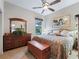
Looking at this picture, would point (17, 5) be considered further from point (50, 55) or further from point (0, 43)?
point (50, 55)

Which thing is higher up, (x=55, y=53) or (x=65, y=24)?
(x=65, y=24)

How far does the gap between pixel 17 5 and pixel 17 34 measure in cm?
220

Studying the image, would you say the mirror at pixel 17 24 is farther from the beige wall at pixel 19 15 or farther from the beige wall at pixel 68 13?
the beige wall at pixel 68 13

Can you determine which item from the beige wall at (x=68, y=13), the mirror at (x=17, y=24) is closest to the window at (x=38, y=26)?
the beige wall at (x=68, y=13)

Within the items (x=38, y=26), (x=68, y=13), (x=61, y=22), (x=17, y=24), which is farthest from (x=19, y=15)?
(x=68, y=13)

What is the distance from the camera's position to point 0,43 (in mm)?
4770

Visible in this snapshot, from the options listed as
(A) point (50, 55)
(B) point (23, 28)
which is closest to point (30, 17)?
(B) point (23, 28)

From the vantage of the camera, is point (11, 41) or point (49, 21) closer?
point (11, 41)

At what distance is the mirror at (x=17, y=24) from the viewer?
21.7 feet

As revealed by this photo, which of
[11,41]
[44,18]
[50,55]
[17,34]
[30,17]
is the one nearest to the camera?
[50,55]

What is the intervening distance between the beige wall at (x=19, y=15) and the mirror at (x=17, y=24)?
11.3 inches

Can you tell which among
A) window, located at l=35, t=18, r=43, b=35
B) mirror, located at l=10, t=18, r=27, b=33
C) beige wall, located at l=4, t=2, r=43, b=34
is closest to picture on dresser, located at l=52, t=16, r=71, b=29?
window, located at l=35, t=18, r=43, b=35

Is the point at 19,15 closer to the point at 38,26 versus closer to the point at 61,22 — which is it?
the point at 38,26

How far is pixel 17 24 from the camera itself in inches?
273
